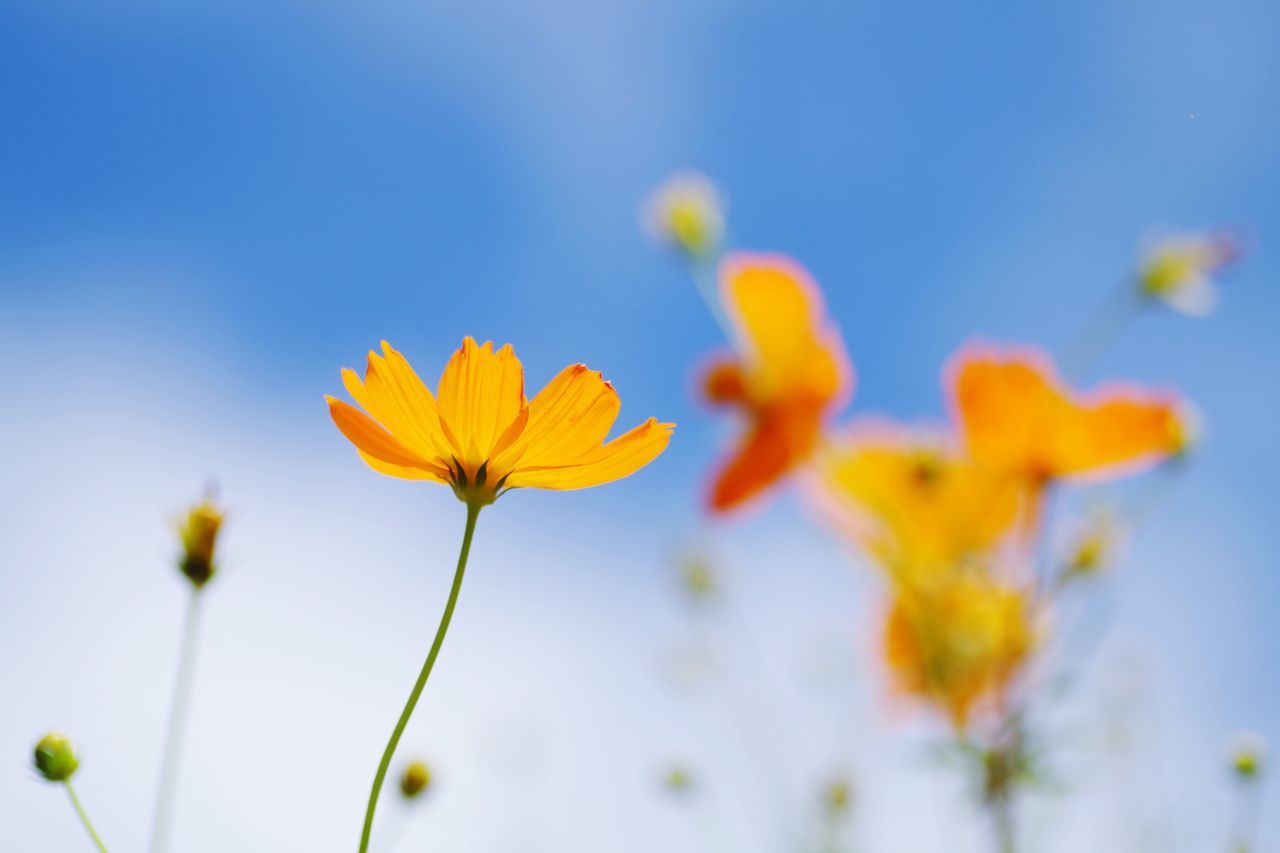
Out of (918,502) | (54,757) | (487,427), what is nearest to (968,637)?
(918,502)

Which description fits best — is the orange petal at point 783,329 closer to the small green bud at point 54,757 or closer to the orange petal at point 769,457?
the orange petal at point 769,457

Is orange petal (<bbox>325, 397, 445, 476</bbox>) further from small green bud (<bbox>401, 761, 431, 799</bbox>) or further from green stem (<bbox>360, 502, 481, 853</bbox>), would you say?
small green bud (<bbox>401, 761, 431, 799</bbox>)

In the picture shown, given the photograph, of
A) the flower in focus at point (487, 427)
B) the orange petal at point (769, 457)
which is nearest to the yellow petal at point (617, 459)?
the flower in focus at point (487, 427)

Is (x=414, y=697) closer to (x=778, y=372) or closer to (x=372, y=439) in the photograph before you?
(x=372, y=439)

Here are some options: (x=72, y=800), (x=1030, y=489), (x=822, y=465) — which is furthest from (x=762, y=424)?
(x=72, y=800)

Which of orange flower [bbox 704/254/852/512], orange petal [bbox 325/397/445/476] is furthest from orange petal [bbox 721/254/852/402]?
orange petal [bbox 325/397/445/476]

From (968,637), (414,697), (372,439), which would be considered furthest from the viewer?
(968,637)

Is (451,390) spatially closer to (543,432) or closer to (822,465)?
(543,432)
